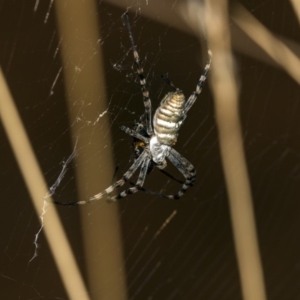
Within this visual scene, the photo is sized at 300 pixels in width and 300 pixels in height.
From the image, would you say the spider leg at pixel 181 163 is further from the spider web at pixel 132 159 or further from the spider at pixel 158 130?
the spider web at pixel 132 159

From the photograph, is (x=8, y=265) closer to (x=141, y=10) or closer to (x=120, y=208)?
(x=120, y=208)

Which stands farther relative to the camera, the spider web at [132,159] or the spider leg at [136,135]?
the spider web at [132,159]

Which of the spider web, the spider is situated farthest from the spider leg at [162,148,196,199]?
the spider web

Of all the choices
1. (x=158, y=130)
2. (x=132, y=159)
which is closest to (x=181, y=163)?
(x=132, y=159)

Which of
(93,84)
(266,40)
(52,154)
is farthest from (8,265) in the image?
(266,40)

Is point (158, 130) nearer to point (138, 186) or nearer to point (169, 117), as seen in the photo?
point (169, 117)

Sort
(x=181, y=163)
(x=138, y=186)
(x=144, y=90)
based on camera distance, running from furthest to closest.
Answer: (x=181, y=163) < (x=138, y=186) < (x=144, y=90)

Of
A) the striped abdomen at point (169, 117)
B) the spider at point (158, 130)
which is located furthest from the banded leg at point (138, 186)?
the striped abdomen at point (169, 117)
